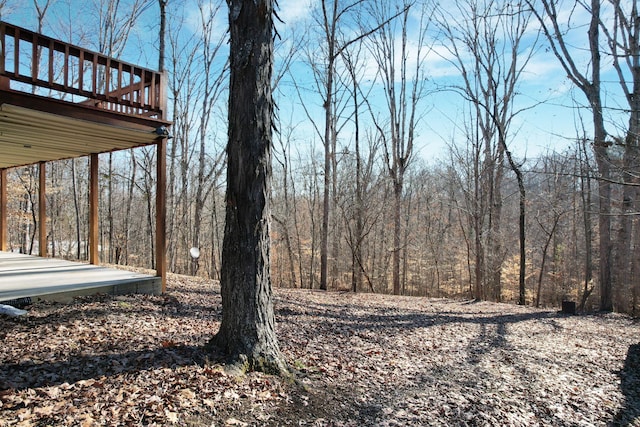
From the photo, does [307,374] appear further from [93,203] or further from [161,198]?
[93,203]

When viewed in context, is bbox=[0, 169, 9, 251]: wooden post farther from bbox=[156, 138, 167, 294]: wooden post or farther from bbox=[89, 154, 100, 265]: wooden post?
bbox=[156, 138, 167, 294]: wooden post

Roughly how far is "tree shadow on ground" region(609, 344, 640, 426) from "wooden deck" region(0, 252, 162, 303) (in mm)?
6193

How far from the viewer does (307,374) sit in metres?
3.37

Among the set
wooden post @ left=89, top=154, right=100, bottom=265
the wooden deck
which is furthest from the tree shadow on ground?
wooden post @ left=89, top=154, right=100, bottom=265

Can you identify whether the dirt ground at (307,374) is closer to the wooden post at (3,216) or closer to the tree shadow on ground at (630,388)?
the tree shadow on ground at (630,388)

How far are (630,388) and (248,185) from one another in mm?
4797

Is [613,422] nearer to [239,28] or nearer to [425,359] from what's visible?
[425,359]

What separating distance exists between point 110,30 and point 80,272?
1088 cm

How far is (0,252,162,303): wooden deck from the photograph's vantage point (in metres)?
4.73

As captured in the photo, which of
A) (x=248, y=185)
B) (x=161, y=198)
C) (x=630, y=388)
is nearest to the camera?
(x=248, y=185)

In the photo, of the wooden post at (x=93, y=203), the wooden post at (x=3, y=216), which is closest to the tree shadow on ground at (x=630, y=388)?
the wooden post at (x=93, y=203)

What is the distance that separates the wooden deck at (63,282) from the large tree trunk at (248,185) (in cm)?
307

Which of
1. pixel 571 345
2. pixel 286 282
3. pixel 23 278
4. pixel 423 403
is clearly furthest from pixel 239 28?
pixel 286 282

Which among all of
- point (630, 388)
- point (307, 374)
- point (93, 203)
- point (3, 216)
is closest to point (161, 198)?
point (93, 203)
